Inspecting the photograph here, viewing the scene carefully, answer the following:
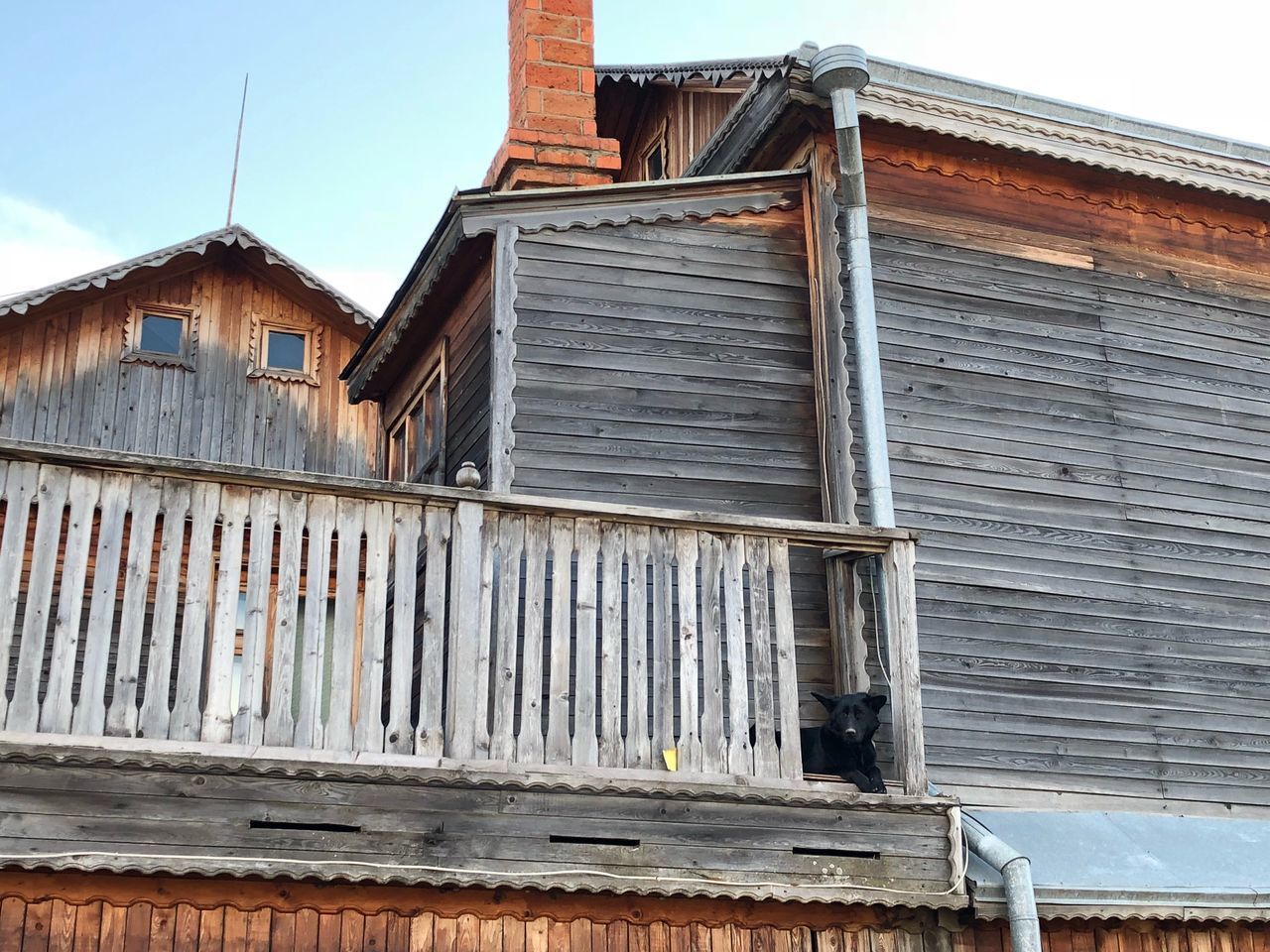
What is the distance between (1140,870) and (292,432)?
1060 centimetres

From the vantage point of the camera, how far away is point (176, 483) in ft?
23.2

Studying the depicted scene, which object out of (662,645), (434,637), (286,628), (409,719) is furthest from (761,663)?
(286,628)

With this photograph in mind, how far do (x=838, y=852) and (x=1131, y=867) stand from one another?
1942 mm

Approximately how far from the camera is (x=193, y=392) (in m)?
16.2

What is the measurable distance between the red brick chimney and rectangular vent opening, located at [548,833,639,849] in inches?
225

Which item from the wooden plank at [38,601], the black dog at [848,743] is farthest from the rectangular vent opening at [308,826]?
the black dog at [848,743]

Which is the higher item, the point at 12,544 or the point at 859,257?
the point at 859,257

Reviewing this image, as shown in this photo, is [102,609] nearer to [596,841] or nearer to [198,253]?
[596,841]

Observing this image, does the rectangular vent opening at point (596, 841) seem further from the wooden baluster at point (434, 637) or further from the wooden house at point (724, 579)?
the wooden baluster at point (434, 637)

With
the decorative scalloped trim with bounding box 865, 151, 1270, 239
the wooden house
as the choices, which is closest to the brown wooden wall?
the wooden house

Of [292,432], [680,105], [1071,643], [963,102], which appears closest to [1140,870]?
[1071,643]

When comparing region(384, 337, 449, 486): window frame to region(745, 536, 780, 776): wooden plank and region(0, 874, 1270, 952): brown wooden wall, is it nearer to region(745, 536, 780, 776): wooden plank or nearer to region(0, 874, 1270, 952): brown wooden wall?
region(745, 536, 780, 776): wooden plank

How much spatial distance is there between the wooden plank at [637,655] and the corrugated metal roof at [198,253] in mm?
9379

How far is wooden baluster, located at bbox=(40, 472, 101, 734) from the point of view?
6582 millimetres
